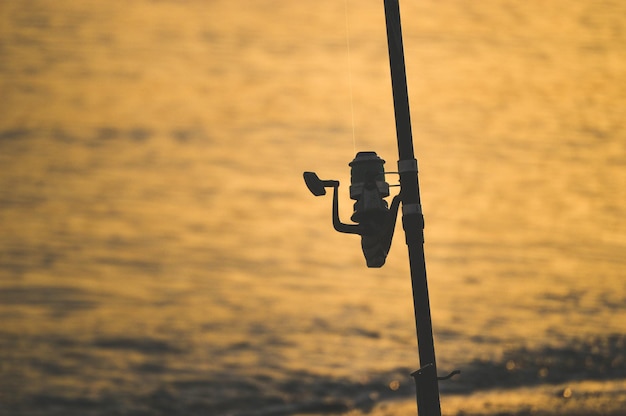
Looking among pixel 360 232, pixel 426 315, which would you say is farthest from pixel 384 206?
pixel 426 315

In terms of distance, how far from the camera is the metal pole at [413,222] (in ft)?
36.0

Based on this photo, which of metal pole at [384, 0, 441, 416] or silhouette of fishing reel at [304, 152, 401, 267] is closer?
metal pole at [384, 0, 441, 416]

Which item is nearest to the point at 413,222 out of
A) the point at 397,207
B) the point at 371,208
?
the point at 397,207

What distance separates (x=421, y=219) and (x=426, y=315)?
883 millimetres

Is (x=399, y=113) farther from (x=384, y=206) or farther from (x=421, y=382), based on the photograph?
(x=421, y=382)

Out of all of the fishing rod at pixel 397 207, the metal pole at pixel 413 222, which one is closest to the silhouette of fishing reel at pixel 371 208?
the fishing rod at pixel 397 207

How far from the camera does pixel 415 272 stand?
11.1 m

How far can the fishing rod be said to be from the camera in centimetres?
1098

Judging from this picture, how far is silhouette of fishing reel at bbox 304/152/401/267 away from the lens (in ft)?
37.6

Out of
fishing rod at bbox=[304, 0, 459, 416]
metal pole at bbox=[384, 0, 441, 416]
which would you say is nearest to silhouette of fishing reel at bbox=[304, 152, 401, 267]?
fishing rod at bbox=[304, 0, 459, 416]

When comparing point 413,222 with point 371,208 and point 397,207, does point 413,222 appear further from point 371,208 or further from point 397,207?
point 371,208

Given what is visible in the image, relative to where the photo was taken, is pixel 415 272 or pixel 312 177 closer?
pixel 415 272

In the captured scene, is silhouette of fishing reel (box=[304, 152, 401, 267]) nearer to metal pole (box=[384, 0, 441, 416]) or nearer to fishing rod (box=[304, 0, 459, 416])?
fishing rod (box=[304, 0, 459, 416])

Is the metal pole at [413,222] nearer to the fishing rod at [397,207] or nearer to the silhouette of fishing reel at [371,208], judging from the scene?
the fishing rod at [397,207]
